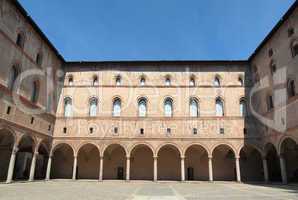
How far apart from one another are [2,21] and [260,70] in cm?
2215

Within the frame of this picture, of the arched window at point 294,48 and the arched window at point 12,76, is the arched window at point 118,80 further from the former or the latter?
the arched window at point 294,48

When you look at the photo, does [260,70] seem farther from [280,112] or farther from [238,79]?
[280,112]

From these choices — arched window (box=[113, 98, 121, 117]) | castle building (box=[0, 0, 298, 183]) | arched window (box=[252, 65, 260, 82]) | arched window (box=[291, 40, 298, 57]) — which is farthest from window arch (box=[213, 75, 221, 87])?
arched window (box=[113, 98, 121, 117])

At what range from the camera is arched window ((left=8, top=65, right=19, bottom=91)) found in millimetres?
17859

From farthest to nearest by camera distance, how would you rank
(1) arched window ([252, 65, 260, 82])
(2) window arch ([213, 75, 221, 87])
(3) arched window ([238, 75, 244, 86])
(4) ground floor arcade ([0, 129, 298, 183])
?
(2) window arch ([213, 75, 221, 87]), (3) arched window ([238, 75, 244, 86]), (4) ground floor arcade ([0, 129, 298, 183]), (1) arched window ([252, 65, 260, 82])

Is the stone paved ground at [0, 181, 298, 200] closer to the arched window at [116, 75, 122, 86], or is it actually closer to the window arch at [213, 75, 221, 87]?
the window arch at [213, 75, 221, 87]

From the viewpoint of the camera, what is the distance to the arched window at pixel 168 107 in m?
24.8

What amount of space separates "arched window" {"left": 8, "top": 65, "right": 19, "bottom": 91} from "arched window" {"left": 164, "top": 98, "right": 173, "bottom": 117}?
544 inches

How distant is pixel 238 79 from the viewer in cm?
2577

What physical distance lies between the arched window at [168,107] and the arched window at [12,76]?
45.3 ft

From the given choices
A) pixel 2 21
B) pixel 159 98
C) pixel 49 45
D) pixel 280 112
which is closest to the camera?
pixel 2 21

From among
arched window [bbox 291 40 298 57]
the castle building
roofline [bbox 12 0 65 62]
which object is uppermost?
roofline [bbox 12 0 65 62]

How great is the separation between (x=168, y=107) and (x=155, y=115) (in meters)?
1.66

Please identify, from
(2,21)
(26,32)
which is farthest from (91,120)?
(2,21)
